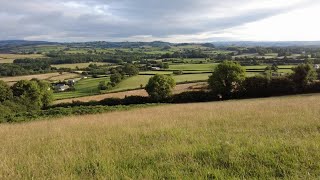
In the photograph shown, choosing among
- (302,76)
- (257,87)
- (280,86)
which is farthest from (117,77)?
(302,76)

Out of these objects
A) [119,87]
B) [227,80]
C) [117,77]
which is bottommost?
[119,87]

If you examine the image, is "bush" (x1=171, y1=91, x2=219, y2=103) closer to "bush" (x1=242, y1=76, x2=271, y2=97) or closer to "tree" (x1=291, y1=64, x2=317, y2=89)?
"bush" (x1=242, y1=76, x2=271, y2=97)

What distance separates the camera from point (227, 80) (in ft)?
196

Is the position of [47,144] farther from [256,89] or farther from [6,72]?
[6,72]

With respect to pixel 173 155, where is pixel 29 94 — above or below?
below

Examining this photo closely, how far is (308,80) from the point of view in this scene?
57406mm

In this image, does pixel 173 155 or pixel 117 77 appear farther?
pixel 117 77

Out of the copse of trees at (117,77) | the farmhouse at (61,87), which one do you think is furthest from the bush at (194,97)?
the farmhouse at (61,87)

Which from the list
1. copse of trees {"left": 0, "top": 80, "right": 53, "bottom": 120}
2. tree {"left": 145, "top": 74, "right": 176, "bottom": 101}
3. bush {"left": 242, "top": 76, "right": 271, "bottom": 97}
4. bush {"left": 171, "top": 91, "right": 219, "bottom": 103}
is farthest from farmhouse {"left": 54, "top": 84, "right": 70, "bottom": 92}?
bush {"left": 242, "top": 76, "right": 271, "bottom": 97}

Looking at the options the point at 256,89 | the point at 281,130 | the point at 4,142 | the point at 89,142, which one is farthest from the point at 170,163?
the point at 256,89

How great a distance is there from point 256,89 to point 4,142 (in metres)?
52.6

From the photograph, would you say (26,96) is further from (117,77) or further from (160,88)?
(117,77)

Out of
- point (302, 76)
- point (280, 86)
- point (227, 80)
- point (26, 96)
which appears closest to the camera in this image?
point (302, 76)

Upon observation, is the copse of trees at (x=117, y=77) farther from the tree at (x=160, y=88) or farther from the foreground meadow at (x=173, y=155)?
A: the foreground meadow at (x=173, y=155)
